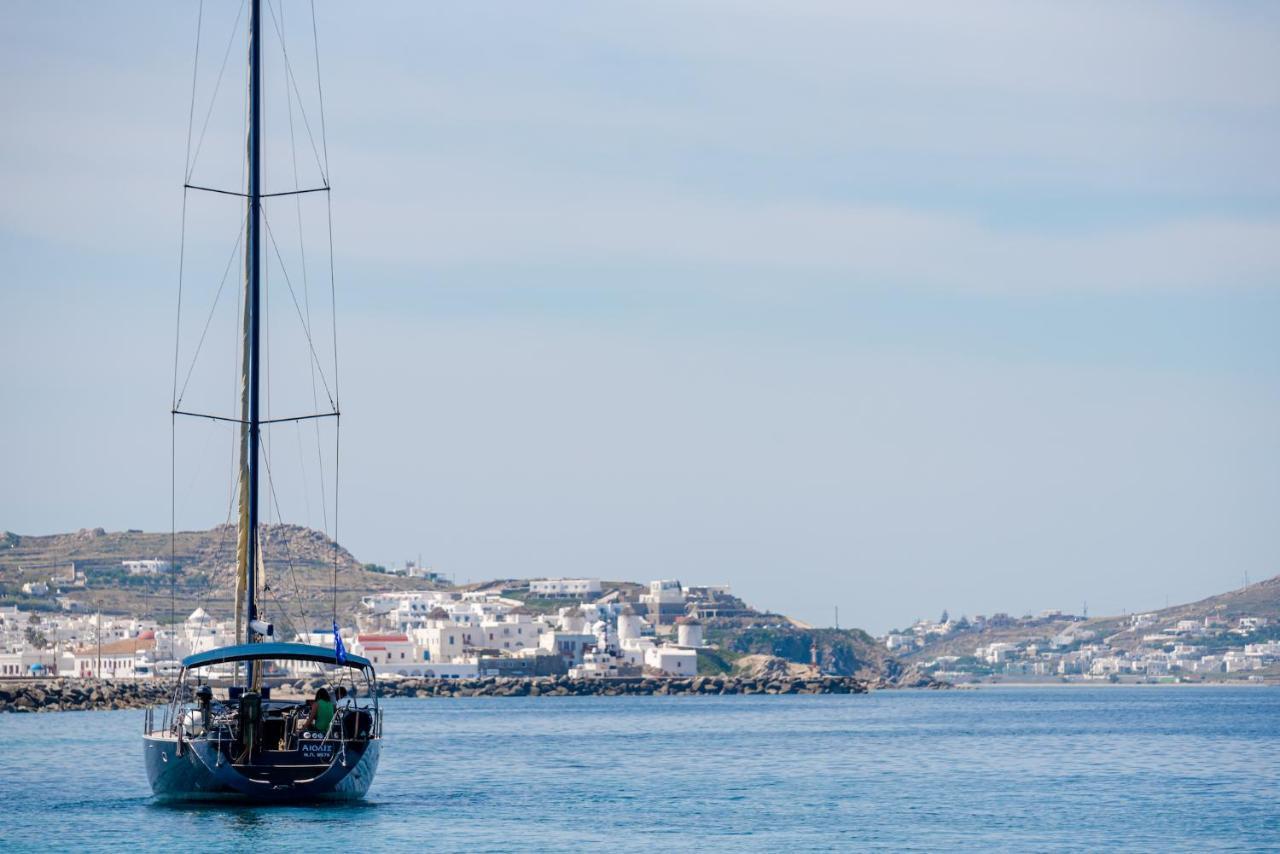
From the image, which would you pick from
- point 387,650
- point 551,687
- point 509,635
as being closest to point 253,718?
point 551,687

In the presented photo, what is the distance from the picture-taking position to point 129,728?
3201 inches

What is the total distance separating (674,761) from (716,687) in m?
121

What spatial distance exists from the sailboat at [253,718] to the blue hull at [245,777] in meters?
0.02

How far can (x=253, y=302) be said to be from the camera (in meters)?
39.1

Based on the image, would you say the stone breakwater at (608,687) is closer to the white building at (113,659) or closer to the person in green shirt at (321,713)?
the white building at (113,659)

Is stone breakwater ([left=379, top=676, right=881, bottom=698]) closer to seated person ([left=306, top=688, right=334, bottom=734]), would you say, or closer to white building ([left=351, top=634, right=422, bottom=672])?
white building ([left=351, top=634, right=422, bottom=672])

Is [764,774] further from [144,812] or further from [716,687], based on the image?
[716,687]

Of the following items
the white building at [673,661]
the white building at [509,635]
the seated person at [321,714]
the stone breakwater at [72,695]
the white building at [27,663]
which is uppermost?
the white building at [509,635]

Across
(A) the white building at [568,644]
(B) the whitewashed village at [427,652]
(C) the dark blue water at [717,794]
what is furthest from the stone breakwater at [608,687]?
(C) the dark blue water at [717,794]

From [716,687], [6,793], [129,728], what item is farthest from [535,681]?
[6,793]

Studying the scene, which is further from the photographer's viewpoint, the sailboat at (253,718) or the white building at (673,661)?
the white building at (673,661)

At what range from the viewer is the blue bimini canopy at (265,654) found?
1399 inches

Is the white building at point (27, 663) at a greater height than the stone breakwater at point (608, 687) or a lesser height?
greater

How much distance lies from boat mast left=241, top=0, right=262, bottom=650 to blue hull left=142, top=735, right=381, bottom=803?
3.44m
